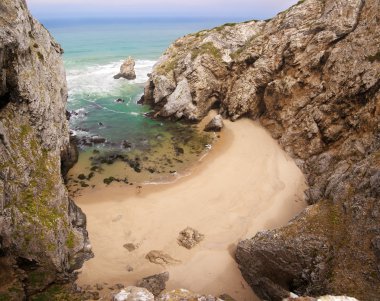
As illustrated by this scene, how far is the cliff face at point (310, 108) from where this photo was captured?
55.0 ft

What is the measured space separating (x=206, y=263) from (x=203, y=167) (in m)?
12.8

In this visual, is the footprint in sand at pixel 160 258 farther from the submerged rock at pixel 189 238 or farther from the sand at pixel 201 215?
the submerged rock at pixel 189 238

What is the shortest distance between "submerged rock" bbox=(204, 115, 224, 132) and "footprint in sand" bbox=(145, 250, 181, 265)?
68.4ft

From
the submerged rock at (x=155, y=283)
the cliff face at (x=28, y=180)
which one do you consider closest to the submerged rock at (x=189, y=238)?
the submerged rock at (x=155, y=283)

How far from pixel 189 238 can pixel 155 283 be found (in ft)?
15.1

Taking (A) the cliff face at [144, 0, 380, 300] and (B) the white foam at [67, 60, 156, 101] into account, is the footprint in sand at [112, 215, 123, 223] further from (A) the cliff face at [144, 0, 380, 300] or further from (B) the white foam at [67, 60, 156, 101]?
Answer: (B) the white foam at [67, 60, 156, 101]

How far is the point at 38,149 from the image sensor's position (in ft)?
64.6

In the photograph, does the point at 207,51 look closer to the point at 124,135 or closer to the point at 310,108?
the point at 124,135

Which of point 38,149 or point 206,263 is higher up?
point 38,149

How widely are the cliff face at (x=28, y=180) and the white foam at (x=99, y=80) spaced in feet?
111

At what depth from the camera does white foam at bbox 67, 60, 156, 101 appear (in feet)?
186

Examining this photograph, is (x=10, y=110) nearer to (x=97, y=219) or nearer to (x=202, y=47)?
(x=97, y=219)

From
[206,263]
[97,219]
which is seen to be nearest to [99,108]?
[97,219]

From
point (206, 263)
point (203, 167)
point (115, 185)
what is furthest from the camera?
point (203, 167)
